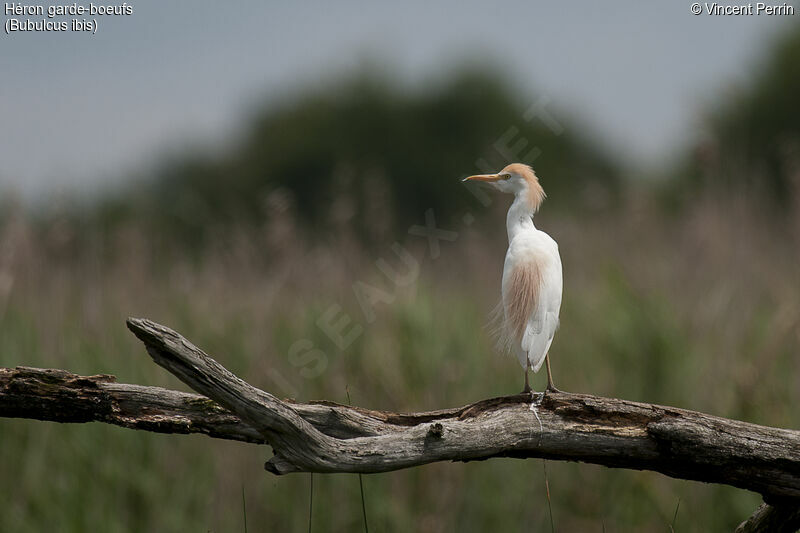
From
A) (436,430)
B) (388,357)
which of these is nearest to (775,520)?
(436,430)

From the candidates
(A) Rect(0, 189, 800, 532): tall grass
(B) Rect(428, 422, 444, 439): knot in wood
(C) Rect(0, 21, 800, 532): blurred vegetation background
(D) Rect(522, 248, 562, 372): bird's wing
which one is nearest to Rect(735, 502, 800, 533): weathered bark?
(D) Rect(522, 248, 562, 372): bird's wing

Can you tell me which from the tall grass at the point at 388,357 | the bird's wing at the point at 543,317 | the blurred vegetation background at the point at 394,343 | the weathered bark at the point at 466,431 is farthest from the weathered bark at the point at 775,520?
the tall grass at the point at 388,357

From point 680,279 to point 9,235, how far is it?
430 centimetres

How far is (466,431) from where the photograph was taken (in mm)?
1845

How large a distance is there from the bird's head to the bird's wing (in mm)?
155

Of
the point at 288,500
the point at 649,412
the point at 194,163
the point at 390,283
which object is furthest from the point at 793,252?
the point at 194,163

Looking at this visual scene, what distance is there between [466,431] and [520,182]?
2.14ft

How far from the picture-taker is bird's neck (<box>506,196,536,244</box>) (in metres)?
1.99

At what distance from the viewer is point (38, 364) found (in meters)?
4.57

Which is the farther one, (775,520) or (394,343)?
(394,343)

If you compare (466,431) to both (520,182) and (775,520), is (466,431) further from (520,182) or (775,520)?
(775,520)

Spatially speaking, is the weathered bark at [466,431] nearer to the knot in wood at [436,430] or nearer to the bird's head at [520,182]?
the knot in wood at [436,430]

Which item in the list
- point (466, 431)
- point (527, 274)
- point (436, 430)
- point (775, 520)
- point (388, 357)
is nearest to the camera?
point (436, 430)

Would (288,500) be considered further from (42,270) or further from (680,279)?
(680,279)
